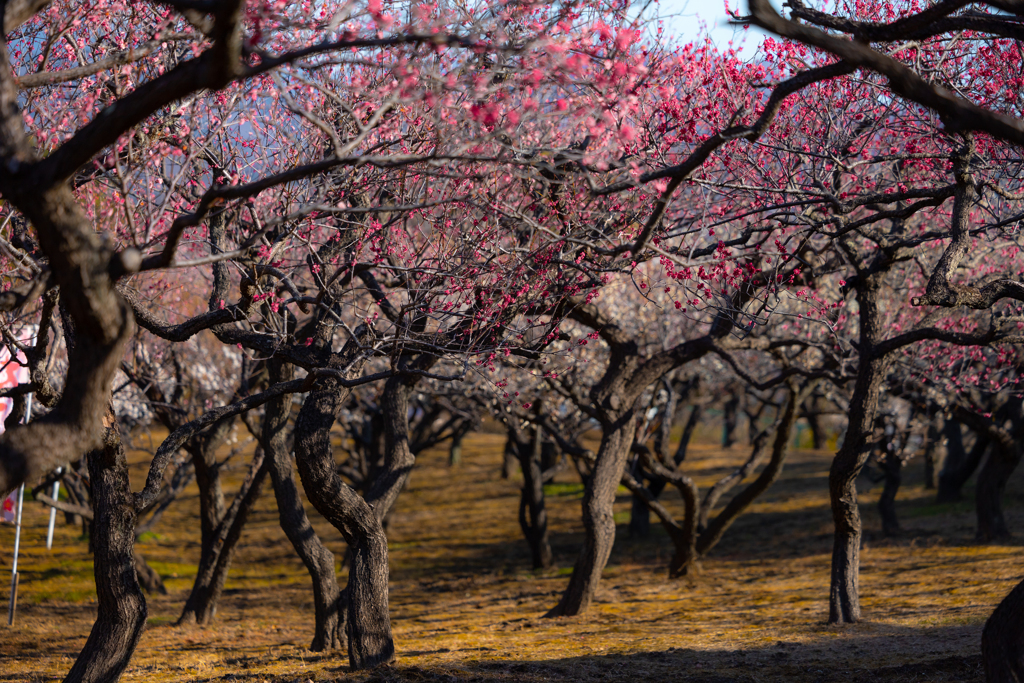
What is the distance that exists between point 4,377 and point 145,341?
2586mm

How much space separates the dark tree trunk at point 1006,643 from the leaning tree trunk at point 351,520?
552 centimetres

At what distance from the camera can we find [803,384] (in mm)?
16297

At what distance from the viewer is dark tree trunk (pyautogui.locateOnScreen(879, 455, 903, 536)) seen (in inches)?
655

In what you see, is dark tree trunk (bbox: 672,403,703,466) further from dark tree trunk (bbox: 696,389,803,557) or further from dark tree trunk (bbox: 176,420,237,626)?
dark tree trunk (bbox: 176,420,237,626)

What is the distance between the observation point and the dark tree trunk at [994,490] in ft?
48.3

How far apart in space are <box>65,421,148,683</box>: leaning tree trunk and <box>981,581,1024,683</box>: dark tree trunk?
22.2 ft

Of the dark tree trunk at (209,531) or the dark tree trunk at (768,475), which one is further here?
the dark tree trunk at (768,475)

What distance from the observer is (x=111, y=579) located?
7.04 m

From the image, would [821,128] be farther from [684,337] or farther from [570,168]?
[684,337]

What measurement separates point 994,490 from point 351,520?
40.7 feet

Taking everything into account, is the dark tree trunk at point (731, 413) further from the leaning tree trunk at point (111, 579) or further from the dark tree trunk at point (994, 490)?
the leaning tree trunk at point (111, 579)

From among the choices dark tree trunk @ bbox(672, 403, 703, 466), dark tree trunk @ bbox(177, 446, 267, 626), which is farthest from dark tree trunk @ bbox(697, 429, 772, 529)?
dark tree trunk @ bbox(177, 446, 267, 626)

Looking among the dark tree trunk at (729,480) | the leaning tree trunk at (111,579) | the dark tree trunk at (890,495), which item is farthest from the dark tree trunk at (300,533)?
the dark tree trunk at (890,495)

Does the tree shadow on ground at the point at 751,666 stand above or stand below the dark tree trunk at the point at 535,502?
below
